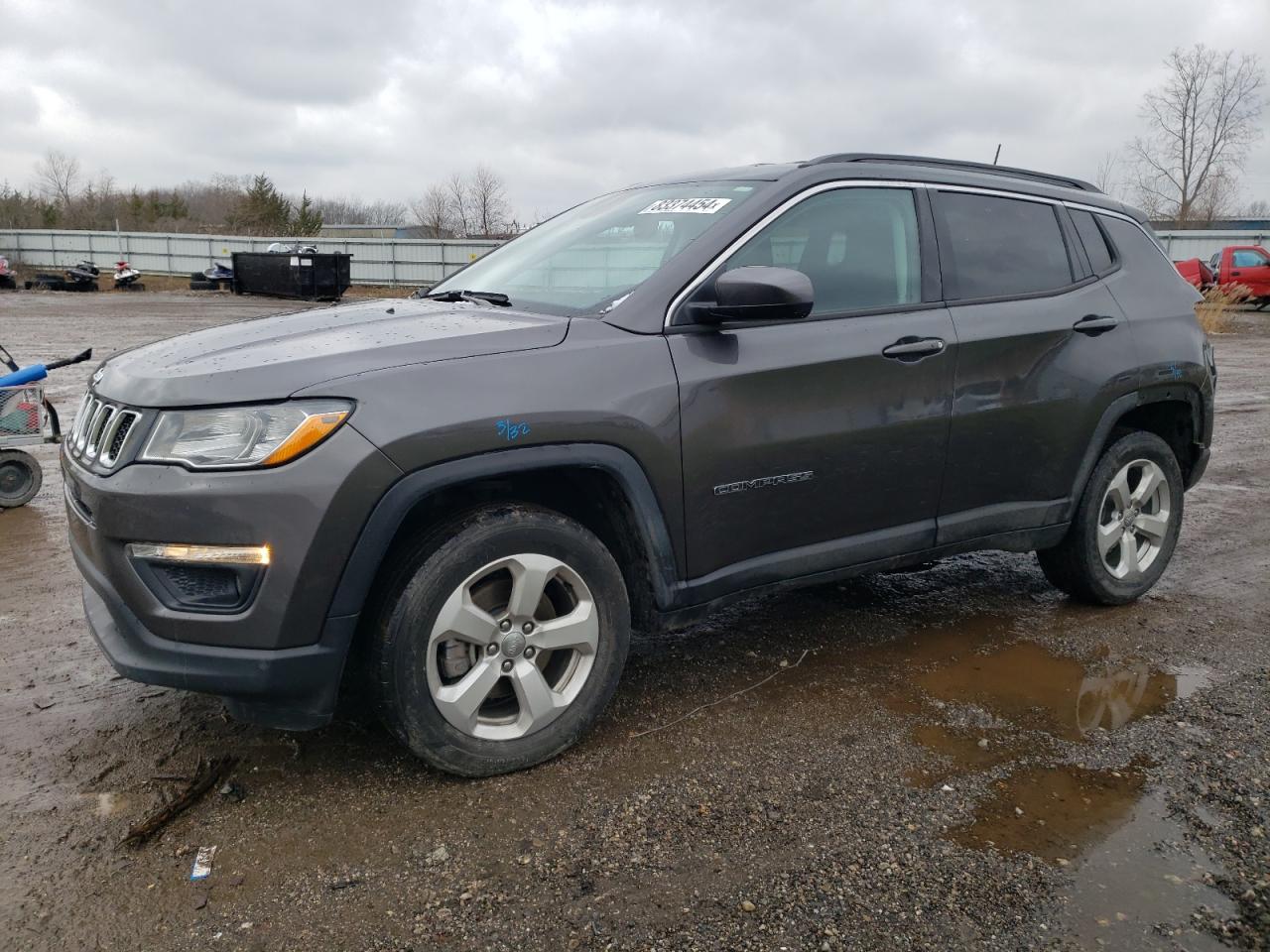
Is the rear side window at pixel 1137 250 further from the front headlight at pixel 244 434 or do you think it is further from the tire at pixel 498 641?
the front headlight at pixel 244 434

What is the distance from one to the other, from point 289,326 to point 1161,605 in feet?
13.3

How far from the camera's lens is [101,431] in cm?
277

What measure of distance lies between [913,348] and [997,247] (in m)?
0.79

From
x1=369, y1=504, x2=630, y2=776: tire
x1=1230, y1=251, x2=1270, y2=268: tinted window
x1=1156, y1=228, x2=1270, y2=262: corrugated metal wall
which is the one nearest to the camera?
x1=369, y1=504, x2=630, y2=776: tire

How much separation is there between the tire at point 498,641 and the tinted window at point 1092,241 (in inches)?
109

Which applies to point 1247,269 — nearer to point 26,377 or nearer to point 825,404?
point 825,404

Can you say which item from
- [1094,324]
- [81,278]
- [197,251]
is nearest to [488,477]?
[1094,324]

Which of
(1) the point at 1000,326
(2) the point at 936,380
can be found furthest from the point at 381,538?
(1) the point at 1000,326

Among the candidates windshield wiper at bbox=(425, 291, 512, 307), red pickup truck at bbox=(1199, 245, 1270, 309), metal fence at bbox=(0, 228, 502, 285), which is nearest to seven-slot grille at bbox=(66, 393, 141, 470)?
windshield wiper at bbox=(425, 291, 512, 307)

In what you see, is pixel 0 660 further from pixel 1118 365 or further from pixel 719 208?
pixel 1118 365

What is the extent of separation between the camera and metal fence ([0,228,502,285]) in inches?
1420

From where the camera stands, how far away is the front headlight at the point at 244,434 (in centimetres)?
250

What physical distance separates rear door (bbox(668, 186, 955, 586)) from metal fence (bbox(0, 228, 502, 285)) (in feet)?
108

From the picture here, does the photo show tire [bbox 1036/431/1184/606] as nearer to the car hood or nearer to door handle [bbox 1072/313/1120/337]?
door handle [bbox 1072/313/1120/337]
